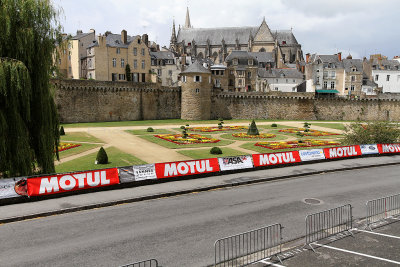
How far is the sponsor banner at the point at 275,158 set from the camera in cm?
2355

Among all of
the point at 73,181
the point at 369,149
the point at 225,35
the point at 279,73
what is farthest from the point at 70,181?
the point at 225,35

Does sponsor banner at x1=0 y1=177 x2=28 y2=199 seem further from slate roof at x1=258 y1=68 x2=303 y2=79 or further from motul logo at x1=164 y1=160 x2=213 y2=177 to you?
slate roof at x1=258 y1=68 x2=303 y2=79

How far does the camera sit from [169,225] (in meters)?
13.5

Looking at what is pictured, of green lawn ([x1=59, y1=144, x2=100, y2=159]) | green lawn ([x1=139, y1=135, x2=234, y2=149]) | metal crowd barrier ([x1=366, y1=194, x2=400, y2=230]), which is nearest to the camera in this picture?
metal crowd barrier ([x1=366, y1=194, x2=400, y2=230])

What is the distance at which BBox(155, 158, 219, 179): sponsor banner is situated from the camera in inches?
777

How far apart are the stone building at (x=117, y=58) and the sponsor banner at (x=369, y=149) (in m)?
45.6

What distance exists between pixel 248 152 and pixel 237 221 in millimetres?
15274

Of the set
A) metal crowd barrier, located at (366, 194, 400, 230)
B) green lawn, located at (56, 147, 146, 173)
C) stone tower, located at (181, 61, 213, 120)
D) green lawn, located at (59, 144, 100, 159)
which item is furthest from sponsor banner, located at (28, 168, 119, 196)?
stone tower, located at (181, 61, 213, 120)

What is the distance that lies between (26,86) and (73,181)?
4.99 metres

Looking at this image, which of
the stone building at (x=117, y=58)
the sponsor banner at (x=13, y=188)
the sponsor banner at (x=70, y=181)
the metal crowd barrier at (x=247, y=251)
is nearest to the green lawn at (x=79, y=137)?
the sponsor banner at (x=70, y=181)

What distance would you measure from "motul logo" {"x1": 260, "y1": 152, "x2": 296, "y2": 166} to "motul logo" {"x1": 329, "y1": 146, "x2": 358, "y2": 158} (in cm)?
398

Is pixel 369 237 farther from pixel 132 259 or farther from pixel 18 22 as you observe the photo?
pixel 18 22

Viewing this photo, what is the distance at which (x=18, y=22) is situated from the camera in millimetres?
15742

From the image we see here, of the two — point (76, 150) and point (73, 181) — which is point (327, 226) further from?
point (76, 150)
